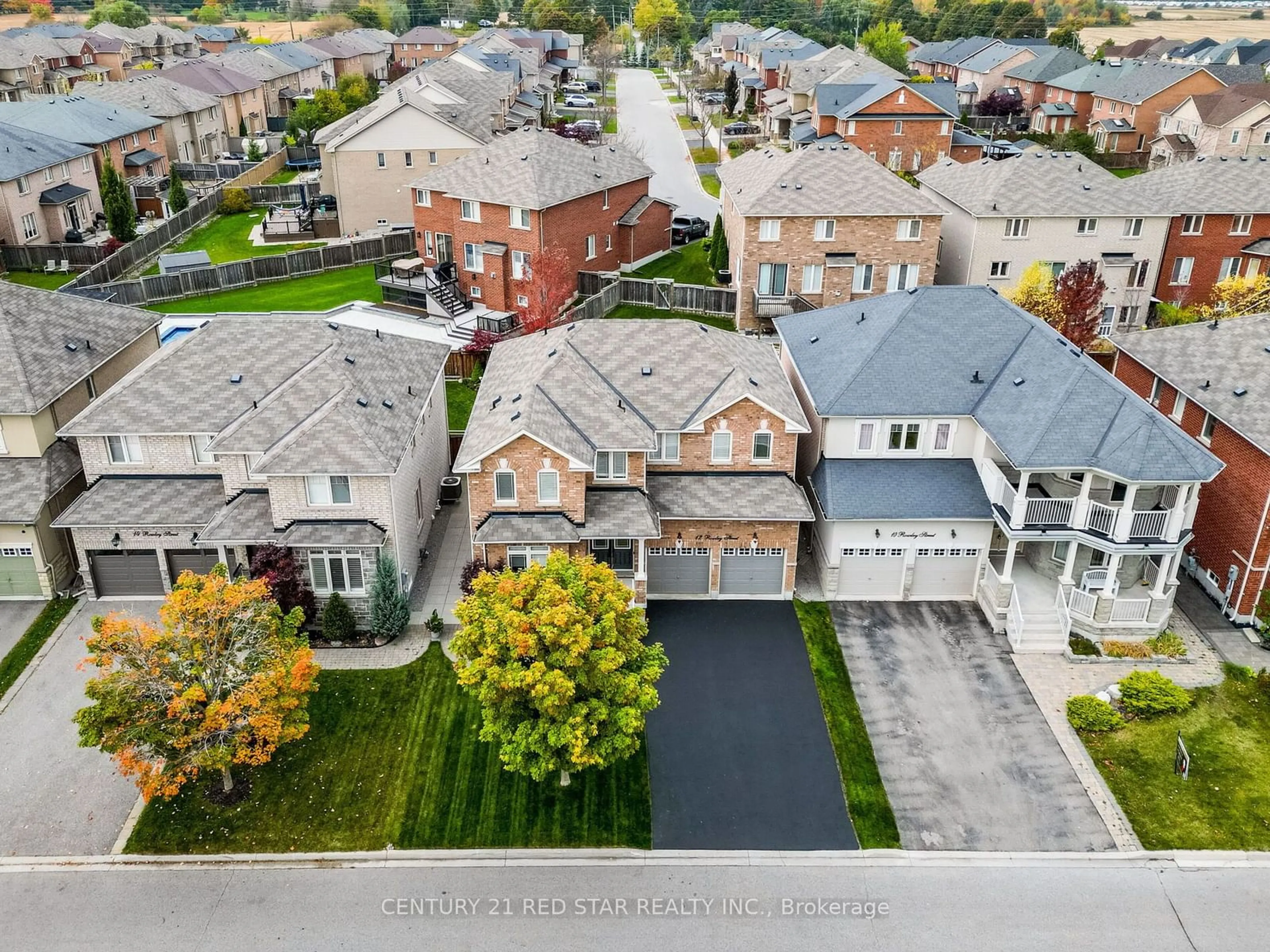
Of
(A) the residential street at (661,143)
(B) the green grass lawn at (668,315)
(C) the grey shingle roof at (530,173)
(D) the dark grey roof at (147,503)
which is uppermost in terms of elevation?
(C) the grey shingle roof at (530,173)

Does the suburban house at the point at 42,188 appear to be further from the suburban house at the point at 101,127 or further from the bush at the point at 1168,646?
the bush at the point at 1168,646

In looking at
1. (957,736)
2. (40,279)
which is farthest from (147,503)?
(40,279)

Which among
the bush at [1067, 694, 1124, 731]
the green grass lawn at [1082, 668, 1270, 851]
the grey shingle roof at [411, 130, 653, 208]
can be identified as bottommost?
the green grass lawn at [1082, 668, 1270, 851]

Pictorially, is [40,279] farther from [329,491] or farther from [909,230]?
[909,230]

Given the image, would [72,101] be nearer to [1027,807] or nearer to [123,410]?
[123,410]

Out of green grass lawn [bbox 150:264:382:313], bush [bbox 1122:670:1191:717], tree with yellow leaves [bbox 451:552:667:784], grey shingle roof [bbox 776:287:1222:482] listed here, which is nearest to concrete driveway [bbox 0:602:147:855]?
tree with yellow leaves [bbox 451:552:667:784]

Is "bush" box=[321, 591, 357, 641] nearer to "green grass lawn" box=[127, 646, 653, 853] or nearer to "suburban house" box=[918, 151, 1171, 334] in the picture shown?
"green grass lawn" box=[127, 646, 653, 853]

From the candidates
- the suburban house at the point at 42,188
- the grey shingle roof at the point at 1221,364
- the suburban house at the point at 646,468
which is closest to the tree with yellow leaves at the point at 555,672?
the suburban house at the point at 646,468

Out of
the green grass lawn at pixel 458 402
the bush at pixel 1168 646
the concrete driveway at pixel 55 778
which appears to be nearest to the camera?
the concrete driveway at pixel 55 778

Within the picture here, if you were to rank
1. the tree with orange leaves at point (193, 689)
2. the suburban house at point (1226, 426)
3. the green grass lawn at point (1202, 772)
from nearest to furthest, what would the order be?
the tree with orange leaves at point (193, 689)
the green grass lawn at point (1202, 772)
the suburban house at point (1226, 426)
